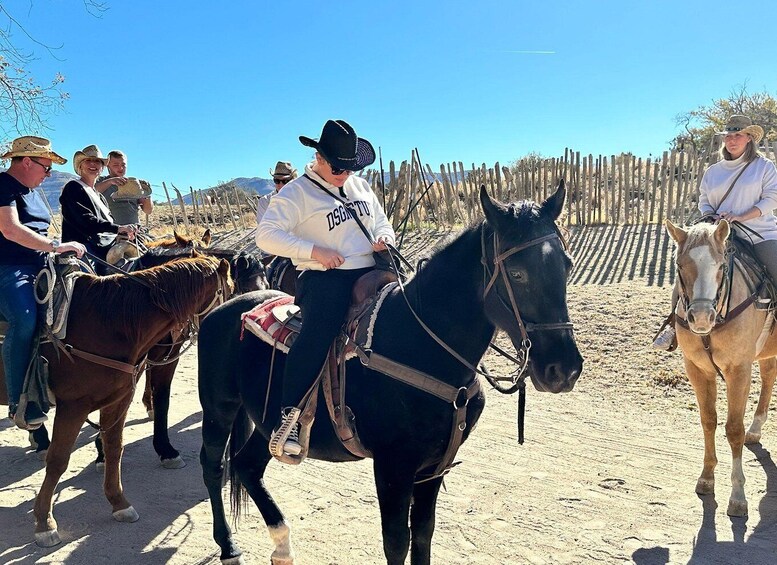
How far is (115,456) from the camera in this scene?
14.7ft

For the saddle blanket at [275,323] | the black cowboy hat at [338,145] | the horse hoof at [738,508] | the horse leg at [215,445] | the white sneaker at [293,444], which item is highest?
the black cowboy hat at [338,145]

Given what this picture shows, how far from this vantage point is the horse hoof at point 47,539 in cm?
396

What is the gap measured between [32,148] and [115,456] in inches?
95.5

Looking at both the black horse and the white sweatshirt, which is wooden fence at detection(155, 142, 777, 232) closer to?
the black horse

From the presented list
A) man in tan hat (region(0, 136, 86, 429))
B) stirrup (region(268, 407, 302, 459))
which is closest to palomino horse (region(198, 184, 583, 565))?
stirrup (region(268, 407, 302, 459))

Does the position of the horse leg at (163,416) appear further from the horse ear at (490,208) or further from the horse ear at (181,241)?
the horse ear at (490,208)

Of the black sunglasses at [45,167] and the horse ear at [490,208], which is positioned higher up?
the black sunglasses at [45,167]

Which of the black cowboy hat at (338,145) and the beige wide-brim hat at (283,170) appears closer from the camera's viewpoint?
the black cowboy hat at (338,145)

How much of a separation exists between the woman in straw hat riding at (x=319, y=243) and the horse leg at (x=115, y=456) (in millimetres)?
2087

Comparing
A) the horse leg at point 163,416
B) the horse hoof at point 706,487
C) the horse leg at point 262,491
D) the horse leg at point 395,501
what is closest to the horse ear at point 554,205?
the horse leg at point 395,501

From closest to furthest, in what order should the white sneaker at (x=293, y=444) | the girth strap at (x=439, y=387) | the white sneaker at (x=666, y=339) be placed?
the girth strap at (x=439, y=387) < the white sneaker at (x=293, y=444) < the white sneaker at (x=666, y=339)

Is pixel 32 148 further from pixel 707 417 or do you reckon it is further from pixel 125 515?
pixel 707 417

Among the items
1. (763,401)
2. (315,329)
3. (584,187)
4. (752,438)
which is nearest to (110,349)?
(315,329)

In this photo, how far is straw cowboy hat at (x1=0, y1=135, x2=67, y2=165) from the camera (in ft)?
13.9
